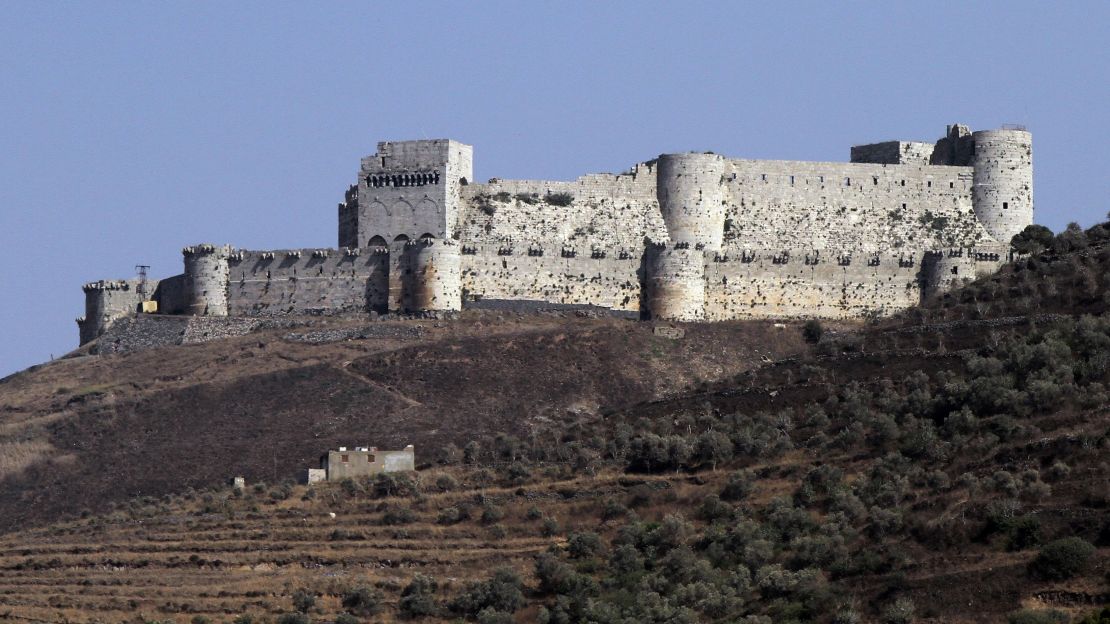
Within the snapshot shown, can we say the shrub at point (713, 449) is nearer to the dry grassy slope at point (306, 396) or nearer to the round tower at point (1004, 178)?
the dry grassy slope at point (306, 396)

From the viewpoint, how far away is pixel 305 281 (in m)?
84.7

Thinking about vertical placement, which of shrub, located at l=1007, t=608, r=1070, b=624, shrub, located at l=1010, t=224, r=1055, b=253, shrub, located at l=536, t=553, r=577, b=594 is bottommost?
shrub, located at l=1007, t=608, r=1070, b=624

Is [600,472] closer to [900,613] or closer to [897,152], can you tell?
[900,613]

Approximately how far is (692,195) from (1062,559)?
121 ft

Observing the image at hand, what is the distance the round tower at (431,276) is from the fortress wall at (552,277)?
1155 millimetres

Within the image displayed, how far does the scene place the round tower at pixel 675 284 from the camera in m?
83.1

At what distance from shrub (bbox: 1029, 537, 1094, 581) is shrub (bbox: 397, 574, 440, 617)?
44.1ft

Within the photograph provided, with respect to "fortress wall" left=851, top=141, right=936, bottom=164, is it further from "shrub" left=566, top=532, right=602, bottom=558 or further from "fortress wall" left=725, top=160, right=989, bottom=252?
"shrub" left=566, top=532, right=602, bottom=558

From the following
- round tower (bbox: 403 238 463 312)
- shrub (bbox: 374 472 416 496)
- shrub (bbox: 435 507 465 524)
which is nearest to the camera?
shrub (bbox: 435 507 465 524)

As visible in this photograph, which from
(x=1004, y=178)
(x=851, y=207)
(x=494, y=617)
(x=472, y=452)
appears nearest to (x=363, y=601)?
(x=494, y=617)

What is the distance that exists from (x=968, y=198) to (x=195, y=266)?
25.5m

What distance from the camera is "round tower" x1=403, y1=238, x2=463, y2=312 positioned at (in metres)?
82.4

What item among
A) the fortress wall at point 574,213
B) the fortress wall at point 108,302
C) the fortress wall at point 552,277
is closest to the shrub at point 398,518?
the fortress wall at point 552,277

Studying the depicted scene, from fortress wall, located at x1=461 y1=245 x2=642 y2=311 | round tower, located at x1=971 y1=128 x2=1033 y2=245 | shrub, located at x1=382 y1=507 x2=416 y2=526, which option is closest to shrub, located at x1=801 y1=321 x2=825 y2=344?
fortress wall, located at x1=461 y1=245 x2=642 y2=311
